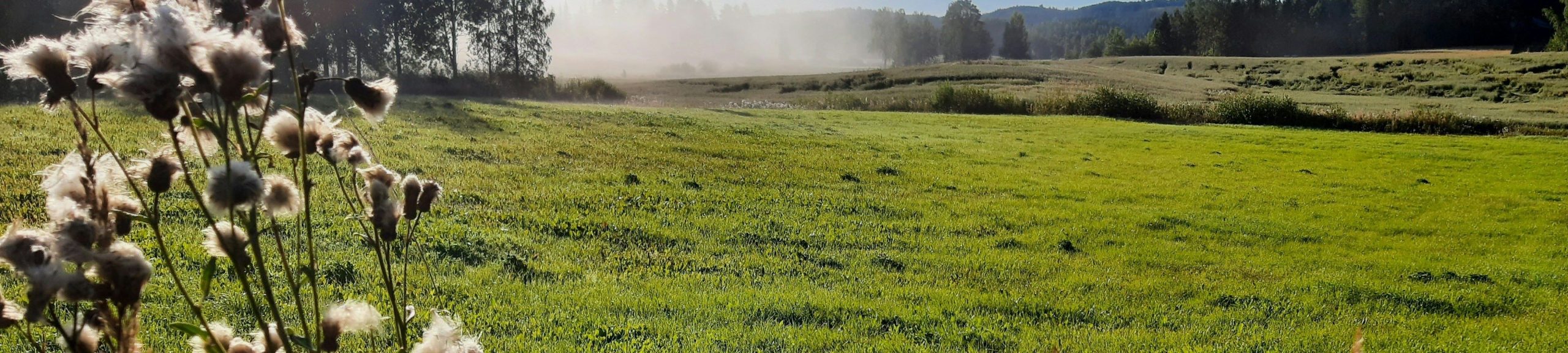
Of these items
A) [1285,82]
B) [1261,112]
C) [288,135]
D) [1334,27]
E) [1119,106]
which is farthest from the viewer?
[1334,27]

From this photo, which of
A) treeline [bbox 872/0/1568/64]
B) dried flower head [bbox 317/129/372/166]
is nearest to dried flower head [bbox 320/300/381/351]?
dried flower head [bbox 317/129/372/166]

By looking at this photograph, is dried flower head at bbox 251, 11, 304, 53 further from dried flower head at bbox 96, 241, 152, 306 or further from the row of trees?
the row of trees

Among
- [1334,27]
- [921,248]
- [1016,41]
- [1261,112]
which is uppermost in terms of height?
[1334,27]

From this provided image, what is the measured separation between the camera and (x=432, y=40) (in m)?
44.9

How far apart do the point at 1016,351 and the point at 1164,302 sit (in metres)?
2.44

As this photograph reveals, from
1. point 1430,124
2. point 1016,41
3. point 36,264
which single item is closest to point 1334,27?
point 1016,41

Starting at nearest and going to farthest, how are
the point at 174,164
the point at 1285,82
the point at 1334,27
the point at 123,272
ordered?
the point at 123,272, the point at 174,164, the point at 1285,82, the point at 1334,27

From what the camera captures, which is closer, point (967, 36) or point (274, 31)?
point (274, 31)

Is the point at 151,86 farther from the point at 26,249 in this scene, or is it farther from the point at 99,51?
the point at 26,249

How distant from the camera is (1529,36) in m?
85.6

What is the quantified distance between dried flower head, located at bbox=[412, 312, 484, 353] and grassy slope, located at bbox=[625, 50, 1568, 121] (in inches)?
1626

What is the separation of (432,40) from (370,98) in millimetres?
48625

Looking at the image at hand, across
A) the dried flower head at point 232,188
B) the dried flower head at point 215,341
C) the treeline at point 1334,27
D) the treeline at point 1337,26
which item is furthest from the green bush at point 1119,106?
the treeline at point 1337,26

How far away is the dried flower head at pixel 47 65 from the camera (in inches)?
41.1
